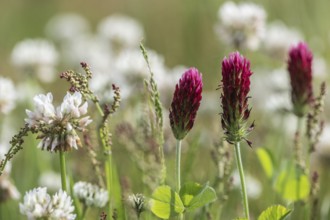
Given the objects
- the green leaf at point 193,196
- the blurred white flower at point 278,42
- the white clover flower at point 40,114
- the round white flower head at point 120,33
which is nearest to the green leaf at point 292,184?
the green leaf at point 193,196

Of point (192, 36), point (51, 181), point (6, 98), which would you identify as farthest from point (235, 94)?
point (192, 36)

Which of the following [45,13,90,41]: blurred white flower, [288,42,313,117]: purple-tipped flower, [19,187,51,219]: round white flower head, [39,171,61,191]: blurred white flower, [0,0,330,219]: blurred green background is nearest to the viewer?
[19,187,51,219]: round white flower head

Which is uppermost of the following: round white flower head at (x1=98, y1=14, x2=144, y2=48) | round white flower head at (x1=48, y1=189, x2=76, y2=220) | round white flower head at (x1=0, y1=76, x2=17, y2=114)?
round white flower head at (x1=98, y1=14, x2=144, y2=48)

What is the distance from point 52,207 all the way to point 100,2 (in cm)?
759

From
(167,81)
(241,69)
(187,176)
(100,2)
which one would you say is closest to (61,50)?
(100,2)

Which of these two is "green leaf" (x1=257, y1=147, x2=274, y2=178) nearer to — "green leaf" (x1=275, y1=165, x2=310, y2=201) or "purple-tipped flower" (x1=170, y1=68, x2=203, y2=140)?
"green leaf" (x1=275, y1=165, x2=310, y2=201)

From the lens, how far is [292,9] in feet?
18.6

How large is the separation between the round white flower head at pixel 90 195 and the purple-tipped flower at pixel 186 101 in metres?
0.37

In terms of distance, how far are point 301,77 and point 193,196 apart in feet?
2.16

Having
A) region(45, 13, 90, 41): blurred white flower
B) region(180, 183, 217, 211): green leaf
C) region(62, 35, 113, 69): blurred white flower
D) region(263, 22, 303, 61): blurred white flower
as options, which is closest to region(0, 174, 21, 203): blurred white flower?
region(180, 183, 217, 211): green leaf

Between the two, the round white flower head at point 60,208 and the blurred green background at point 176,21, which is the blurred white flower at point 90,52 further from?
the round white flower head at point 60,208

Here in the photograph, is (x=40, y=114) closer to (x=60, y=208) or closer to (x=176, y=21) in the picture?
(x=60, y=208)

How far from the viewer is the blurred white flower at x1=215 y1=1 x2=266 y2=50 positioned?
3412 mm

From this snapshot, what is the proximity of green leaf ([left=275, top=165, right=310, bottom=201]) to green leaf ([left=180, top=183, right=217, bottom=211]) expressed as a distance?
0.67m
